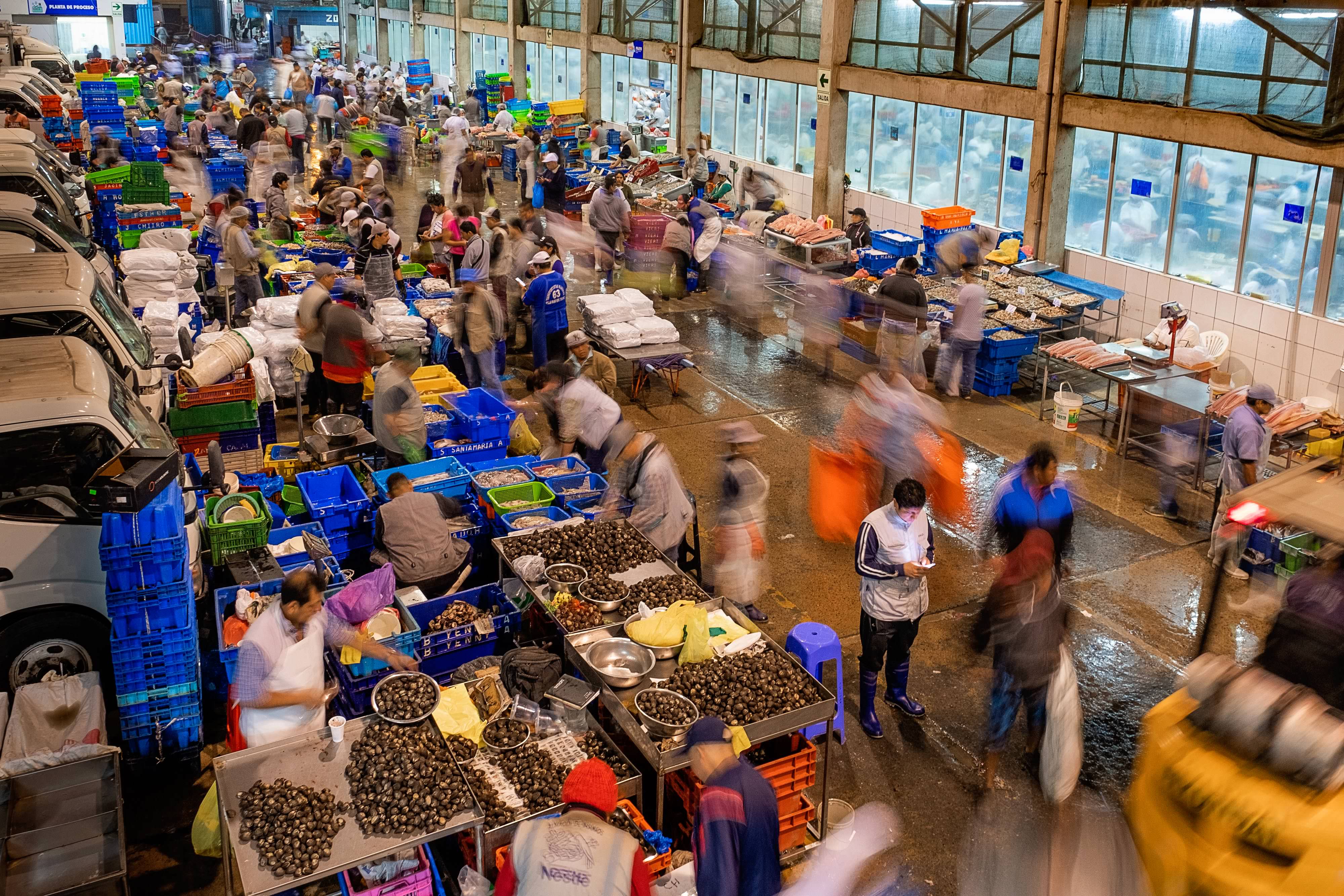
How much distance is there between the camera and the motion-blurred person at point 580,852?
4.52m

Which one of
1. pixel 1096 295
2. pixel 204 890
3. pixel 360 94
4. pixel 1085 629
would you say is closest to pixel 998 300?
pixel 1096 295

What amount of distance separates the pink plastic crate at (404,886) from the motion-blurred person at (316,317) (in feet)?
23.8

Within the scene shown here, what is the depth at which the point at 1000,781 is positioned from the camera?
23.4 feet

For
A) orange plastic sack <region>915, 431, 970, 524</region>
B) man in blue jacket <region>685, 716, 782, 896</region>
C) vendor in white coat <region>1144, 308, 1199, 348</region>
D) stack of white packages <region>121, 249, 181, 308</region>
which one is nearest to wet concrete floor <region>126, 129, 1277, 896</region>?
orange plastic sack <region>915, 431, 970, 524</region>

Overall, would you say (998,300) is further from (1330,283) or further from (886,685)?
(886,685)

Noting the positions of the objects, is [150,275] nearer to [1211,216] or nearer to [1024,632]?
[1024,632]

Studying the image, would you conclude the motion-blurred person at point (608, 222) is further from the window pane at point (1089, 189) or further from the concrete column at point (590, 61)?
the concrete column at point (590, 61)

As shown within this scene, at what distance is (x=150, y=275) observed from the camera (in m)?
13.5

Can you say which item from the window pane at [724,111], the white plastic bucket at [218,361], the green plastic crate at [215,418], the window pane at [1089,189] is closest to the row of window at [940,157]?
the window pane at [1089,189]

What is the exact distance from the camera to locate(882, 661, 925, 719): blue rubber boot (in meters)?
7.73

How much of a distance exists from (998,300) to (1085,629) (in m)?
A: 7.10

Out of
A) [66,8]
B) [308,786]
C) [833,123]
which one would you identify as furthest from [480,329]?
[66,8]

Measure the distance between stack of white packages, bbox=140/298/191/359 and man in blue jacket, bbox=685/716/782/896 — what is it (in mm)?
9026

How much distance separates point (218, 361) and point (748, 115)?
671 inches
